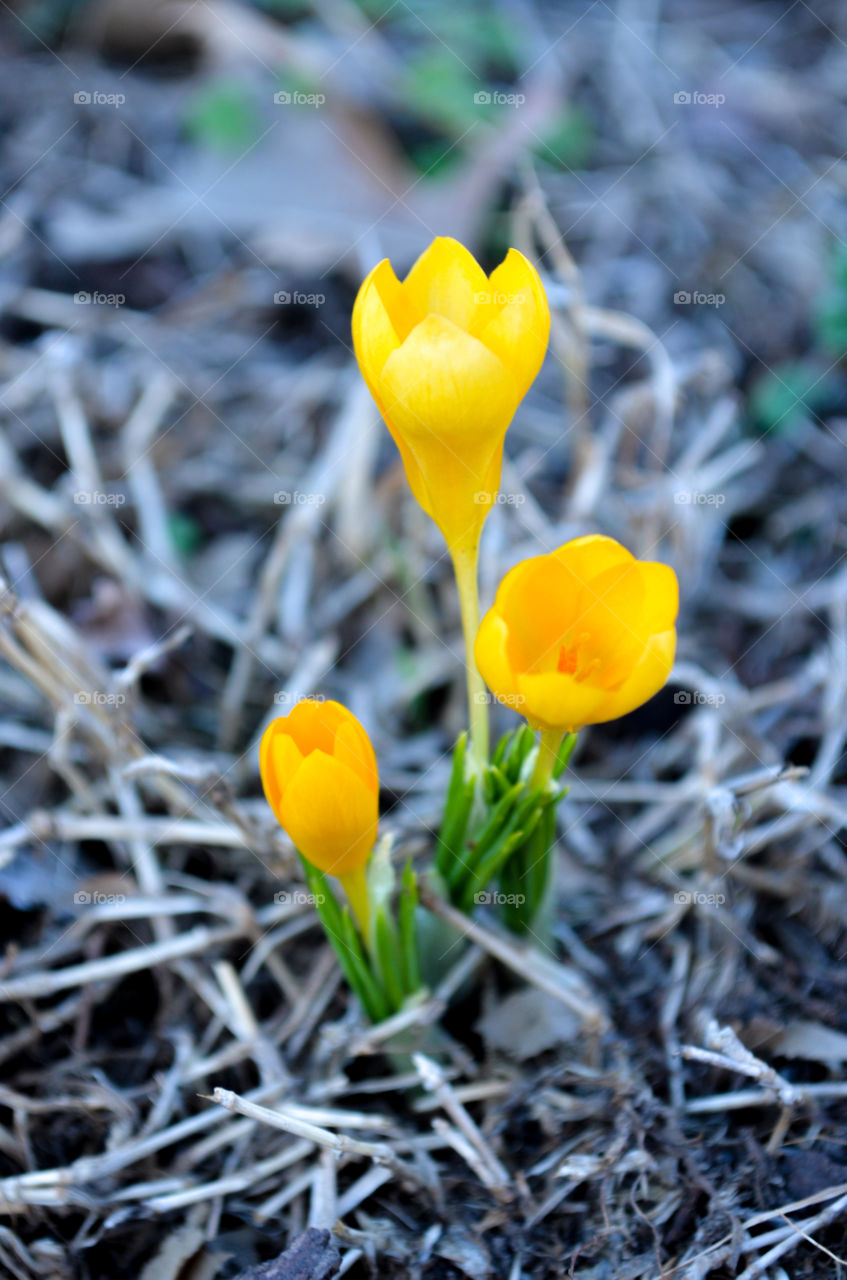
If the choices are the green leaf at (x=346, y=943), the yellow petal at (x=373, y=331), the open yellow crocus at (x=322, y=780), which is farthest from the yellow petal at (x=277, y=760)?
the yellow petal at (x=373, y=331)

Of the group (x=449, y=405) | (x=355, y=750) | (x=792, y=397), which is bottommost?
(x=792, y=397)

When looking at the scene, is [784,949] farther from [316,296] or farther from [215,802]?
[316,296]

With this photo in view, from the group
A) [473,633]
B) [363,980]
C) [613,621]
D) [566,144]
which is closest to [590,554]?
[613,621]

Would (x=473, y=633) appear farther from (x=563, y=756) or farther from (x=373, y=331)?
(x=373, y=331)

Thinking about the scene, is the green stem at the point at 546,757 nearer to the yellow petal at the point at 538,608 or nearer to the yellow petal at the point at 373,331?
the yellow petal at the point at 538,608

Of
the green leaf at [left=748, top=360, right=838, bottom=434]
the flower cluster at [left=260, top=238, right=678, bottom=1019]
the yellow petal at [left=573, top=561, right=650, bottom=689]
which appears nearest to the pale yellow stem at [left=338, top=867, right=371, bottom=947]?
the flower cluster at [left=260, top=238, right=678, bottom=1019]

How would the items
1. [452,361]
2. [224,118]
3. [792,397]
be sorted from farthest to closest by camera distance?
[224,118], [792,397], [452,361]
